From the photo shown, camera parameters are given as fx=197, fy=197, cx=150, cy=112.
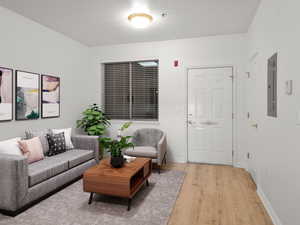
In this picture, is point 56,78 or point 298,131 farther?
point 56,78

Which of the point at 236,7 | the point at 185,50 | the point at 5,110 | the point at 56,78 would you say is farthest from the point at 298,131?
the point at 56,78

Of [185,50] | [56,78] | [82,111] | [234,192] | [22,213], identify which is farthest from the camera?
[82,111]

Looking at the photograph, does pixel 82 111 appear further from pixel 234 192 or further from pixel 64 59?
pixel 234 192

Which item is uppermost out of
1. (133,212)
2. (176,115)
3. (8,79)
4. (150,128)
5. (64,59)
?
(64,59)

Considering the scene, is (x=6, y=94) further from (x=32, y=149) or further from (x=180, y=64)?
(x=180, y=64)

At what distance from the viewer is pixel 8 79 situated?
306 cm

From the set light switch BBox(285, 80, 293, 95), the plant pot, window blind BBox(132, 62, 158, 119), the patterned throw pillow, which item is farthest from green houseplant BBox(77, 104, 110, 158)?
light switch BBox(285, 80, 293, 95)

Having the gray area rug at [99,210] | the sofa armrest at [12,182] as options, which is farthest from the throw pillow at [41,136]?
the sofa armrest at [12,182]

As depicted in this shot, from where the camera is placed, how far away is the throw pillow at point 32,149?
2790 mm

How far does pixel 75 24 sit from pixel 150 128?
2565 millimetres

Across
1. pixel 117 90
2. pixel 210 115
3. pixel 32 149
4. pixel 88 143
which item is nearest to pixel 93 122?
pixel 88 143

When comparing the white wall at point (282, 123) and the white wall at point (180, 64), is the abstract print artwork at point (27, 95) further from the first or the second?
the white wall at point (282, 123)

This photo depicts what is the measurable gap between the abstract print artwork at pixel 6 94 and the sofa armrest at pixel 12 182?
101 cm

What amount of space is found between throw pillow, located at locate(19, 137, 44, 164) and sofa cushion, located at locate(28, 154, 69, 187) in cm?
8
